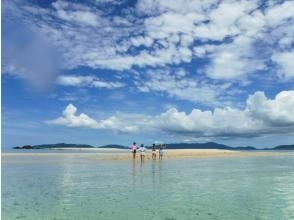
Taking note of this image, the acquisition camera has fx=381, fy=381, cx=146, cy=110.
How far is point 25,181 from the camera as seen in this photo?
27.5m

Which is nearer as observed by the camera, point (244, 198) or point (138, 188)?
point (244, 198)

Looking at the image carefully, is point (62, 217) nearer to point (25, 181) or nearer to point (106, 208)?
point (106, 208)

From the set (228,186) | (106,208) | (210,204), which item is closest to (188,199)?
(210,204)

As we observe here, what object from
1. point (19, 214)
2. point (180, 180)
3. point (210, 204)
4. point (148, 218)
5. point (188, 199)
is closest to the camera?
point (148, 218)

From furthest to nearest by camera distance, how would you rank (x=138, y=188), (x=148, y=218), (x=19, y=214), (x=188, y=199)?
1. (x=138, y=188)
2. (x=188, y=199)
3. (x=19, y=214)
4. (x=148, y=218)

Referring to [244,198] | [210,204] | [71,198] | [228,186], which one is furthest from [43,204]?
[228,186]

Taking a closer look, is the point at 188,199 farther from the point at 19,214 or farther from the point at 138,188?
the point at 19,214

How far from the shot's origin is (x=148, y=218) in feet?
48.9

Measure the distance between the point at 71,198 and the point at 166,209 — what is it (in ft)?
18.6

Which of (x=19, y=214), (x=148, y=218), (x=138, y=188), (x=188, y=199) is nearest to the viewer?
(x=148, y=218)

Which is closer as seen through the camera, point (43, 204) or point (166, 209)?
point (166, 209)

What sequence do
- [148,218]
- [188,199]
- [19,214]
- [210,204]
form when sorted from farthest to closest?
[188,199]
[210,204]
[19,214]
[148,218]

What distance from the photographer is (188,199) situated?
1881cm

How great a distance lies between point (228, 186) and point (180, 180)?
4.26m
